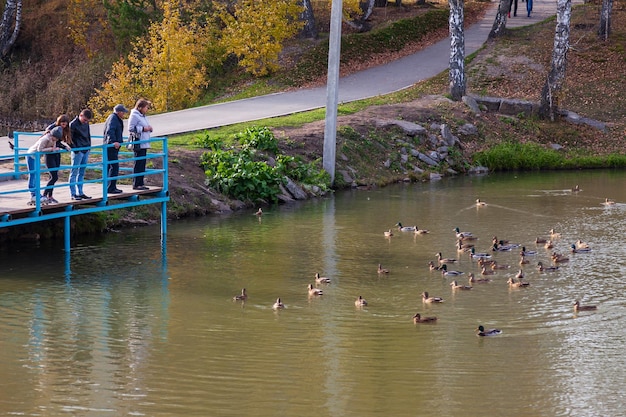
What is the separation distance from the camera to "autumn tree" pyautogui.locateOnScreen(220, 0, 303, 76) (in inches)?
1821

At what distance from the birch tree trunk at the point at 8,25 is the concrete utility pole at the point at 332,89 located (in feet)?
83.7

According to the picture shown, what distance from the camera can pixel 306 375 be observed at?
52.6ft

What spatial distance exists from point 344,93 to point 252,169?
13839mm

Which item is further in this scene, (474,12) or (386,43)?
(474,12)

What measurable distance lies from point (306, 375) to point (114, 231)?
1230cm

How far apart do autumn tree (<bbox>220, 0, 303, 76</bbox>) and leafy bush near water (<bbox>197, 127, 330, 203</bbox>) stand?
44.0 ft

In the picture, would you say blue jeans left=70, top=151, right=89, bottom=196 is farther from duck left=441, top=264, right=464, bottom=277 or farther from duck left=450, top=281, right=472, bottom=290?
duck left=450, top=281, right=472, bottom=290

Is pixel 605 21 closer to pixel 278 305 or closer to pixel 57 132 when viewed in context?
pixel 57 132

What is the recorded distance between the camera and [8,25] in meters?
53.3

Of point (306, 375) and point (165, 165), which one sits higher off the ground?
point (165, 165)

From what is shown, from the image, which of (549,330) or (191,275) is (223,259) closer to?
(191,275)

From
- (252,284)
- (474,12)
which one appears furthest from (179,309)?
(474,12)

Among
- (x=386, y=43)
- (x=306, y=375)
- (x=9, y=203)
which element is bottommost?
(x=306, y=375)

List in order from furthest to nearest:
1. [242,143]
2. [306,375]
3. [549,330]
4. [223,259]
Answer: [242,143] → [223,259] → [549,330] → [306,375]
